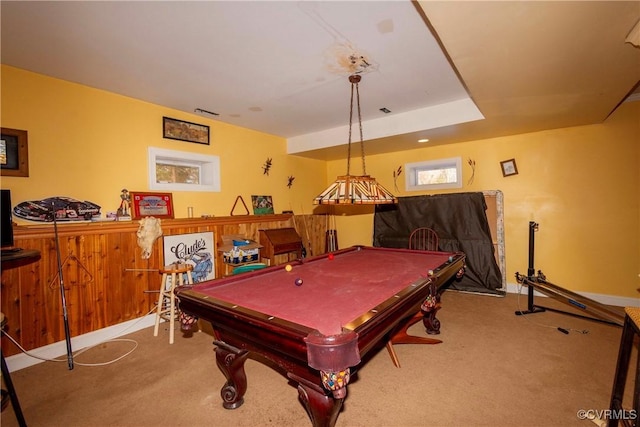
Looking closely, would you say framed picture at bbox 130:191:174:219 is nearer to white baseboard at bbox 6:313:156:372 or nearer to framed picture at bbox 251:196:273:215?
white baseboard at bbox 6:313:156:372

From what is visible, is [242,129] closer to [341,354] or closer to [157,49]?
[157,49]

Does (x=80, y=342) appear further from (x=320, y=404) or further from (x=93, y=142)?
(x=320, y=404)

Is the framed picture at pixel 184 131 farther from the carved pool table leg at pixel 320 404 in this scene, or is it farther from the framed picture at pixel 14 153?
the carved pool table leg at pixel 320 404

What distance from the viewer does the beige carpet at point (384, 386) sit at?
180 cm

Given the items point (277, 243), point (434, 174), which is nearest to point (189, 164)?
point (277, 243)

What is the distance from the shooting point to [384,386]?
82.8 inches

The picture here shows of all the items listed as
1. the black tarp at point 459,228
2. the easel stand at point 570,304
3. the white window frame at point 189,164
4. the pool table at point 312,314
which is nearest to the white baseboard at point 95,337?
the easel stand at point 570,304

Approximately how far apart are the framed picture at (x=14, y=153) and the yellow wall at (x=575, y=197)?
527cm

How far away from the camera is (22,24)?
1.91m

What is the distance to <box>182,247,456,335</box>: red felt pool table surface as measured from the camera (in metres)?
1.55

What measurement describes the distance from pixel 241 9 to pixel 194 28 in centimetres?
42

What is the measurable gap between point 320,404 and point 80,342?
2.77 m

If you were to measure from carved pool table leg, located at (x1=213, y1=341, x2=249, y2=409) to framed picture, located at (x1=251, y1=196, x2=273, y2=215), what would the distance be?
2.87 metres

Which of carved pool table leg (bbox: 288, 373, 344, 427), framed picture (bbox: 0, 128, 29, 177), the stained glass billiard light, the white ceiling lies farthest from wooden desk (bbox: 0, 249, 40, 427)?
the stained glass billiard light
